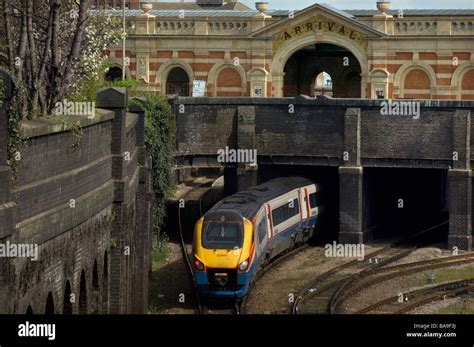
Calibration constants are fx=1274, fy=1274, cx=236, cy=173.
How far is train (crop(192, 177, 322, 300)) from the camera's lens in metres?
32.6

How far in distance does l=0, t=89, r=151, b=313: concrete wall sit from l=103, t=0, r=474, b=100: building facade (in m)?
29.8

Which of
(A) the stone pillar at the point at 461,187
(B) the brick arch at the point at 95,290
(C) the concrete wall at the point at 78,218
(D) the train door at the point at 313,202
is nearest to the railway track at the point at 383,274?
(A) the stone pillar at the point at 461,187

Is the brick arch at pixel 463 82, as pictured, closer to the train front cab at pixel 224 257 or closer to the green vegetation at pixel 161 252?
the green vegetation at pixel 161 252

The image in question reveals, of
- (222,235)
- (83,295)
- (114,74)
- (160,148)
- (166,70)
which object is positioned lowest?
(222,235)

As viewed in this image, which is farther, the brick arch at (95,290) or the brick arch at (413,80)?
the brick arch at (413,80)

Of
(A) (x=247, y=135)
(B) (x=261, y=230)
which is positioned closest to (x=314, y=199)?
(A) (x=247, y=135)

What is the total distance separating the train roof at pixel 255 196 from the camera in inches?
1390

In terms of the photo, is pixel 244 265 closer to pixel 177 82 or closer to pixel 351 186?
pixel 351 186

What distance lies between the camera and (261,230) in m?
36.2

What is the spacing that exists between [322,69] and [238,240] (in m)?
35.1

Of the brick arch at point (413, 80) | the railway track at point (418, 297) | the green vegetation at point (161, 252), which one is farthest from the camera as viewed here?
the brick arch at point (413, 80)

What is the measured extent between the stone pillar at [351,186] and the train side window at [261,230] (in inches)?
395
